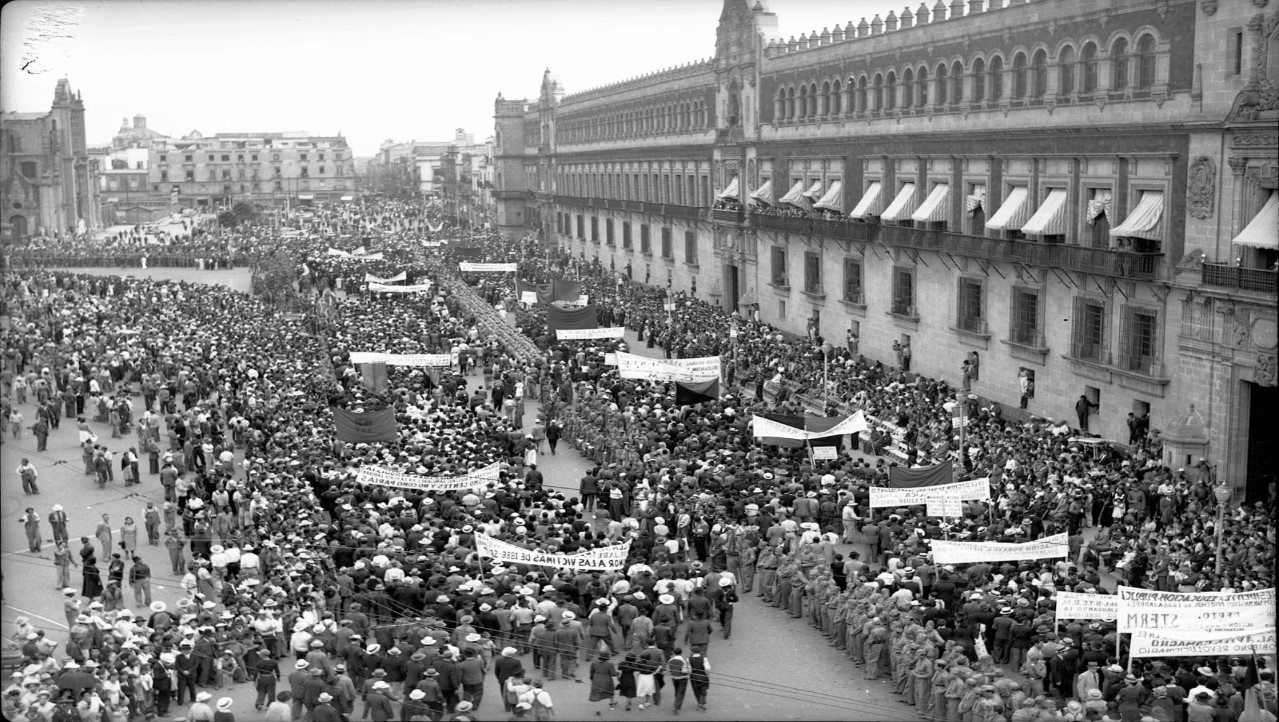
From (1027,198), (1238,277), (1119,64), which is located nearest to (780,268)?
(1027,198)

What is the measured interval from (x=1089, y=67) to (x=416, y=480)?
20221 mm

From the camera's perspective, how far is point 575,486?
3338 cm

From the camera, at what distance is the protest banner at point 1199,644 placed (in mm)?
17969

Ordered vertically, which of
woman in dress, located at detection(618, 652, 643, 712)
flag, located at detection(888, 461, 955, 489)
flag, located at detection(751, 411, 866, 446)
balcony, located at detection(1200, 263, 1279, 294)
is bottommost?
woman in dress, located at detection(618, 652, 643, 712)

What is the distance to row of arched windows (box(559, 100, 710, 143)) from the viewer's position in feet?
219

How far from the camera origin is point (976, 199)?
40.2m

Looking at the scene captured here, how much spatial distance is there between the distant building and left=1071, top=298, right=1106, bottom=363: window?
99523 mm

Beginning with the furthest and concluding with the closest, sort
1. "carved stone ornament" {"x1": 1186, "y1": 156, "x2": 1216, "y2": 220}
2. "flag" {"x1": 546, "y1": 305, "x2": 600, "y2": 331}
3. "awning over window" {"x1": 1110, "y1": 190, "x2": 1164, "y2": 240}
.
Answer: "flag" {"x1": 546, "y1": 305, "x2": 600, "y2": 331}, "awning over window" {"x1": 1110, "y1": 190, "x2": 1164, "y2": 240}, "carved stone ornament" {"x1": 1186, "y1": 156, "x2": 1216, "y2": 220}

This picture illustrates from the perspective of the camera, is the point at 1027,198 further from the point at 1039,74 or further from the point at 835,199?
the point at 835,199

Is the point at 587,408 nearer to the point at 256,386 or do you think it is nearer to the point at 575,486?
the point at 575,486

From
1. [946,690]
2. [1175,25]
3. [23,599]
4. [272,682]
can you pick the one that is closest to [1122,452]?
[1175,25]

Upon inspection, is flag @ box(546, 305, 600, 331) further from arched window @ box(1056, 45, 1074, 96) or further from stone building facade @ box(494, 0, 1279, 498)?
arched window @ box(1056, 45, 1074, 96)

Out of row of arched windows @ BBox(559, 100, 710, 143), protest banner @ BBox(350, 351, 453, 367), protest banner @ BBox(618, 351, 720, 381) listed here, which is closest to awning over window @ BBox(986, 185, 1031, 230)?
protest banner @ BBox(618, 351, 720, 381)

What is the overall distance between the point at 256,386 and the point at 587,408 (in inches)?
419
